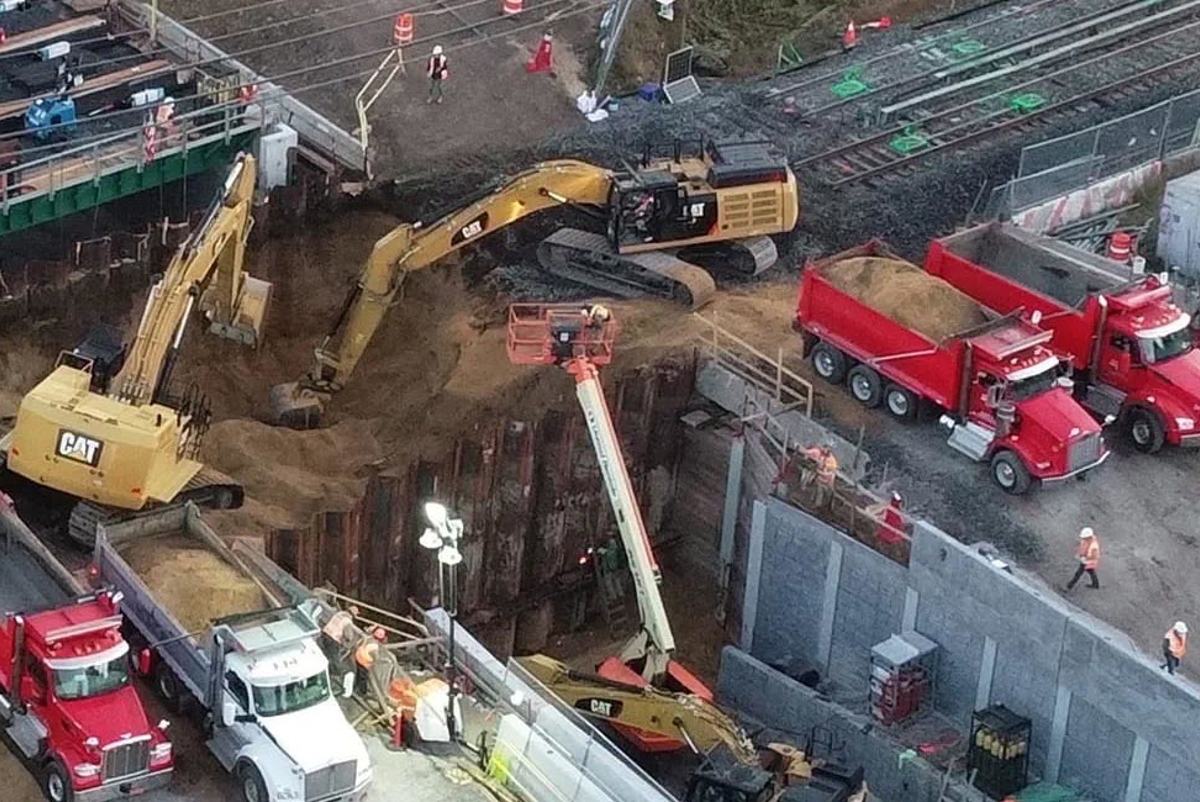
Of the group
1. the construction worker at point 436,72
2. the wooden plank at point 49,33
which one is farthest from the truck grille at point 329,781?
the wooden plank at point 49,33

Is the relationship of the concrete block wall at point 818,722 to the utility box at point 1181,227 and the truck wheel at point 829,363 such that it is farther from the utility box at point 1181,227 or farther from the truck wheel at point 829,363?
the utility box at point 1181,227

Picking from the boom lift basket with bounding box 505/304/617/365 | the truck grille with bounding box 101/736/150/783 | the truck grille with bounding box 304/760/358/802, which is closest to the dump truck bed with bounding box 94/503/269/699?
the truck grille with bounding box 101/736/150/783

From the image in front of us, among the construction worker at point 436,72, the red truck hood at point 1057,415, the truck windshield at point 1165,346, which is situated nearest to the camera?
the red truck hood at point 1057,415

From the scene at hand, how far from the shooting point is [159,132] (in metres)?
44.1

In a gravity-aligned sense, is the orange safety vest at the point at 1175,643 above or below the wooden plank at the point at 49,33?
below

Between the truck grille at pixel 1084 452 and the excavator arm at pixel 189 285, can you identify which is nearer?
the excavator arm at pixel 189 285

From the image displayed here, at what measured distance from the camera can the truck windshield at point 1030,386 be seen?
3841 cm

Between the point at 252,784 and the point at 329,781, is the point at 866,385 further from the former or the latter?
the point at 252,784

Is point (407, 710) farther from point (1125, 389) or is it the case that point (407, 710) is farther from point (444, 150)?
point (444, 150)

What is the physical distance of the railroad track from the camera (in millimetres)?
49062

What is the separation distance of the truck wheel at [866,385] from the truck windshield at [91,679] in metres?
14.7

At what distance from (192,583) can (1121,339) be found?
1612cm

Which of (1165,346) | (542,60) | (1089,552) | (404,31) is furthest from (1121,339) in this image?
(404,31)

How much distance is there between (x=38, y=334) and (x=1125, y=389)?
18549 millimetres
